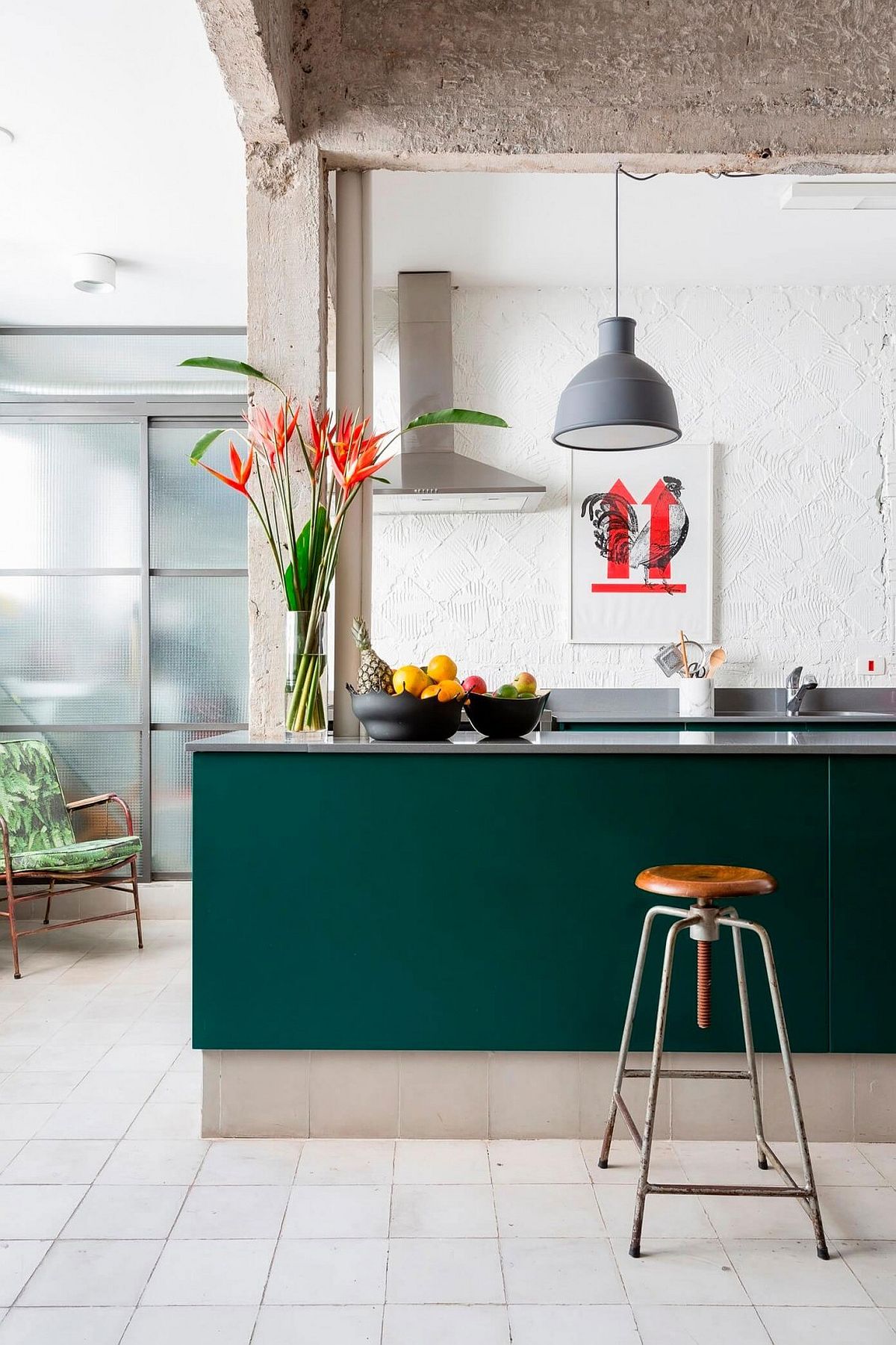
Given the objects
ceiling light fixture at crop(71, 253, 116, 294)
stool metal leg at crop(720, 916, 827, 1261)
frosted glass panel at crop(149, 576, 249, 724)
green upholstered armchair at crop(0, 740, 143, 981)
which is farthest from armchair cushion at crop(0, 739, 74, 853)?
stool metal leg at crop(720, 916, 827, 1261)

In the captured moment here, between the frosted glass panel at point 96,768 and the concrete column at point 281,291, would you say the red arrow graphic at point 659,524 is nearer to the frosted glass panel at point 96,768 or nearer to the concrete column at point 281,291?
the concrete column at point 281,291

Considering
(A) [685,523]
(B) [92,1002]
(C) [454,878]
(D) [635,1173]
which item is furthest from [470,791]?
(A) [685,523]

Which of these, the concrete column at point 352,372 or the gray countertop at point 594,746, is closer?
the gray countertop at point 594,746

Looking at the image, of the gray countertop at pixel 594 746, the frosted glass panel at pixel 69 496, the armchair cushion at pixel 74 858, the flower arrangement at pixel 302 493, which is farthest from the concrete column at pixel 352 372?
the frosted glass panel at pixel 69 496

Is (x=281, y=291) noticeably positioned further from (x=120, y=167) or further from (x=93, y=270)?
(x=93, y=270)

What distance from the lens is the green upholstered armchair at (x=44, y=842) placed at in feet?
13.0

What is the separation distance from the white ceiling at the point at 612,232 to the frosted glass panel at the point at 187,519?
125cm

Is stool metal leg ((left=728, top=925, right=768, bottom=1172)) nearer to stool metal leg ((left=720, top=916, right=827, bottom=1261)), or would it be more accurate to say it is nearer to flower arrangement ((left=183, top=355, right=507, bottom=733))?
stool metal leg ((left=720, top=916, right=827, bottom=1261))

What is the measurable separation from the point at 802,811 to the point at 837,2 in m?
2.21

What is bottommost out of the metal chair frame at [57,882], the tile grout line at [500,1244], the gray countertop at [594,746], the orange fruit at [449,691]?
the tile grout line at [500,1244]

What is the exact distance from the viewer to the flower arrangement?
251 centimetres

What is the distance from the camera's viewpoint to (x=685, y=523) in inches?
188

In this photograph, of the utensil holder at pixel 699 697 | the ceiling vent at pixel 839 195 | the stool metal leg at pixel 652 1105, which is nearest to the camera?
the stool metal leg at pixel 652 1105

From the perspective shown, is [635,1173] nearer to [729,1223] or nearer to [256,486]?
[729,1223]
